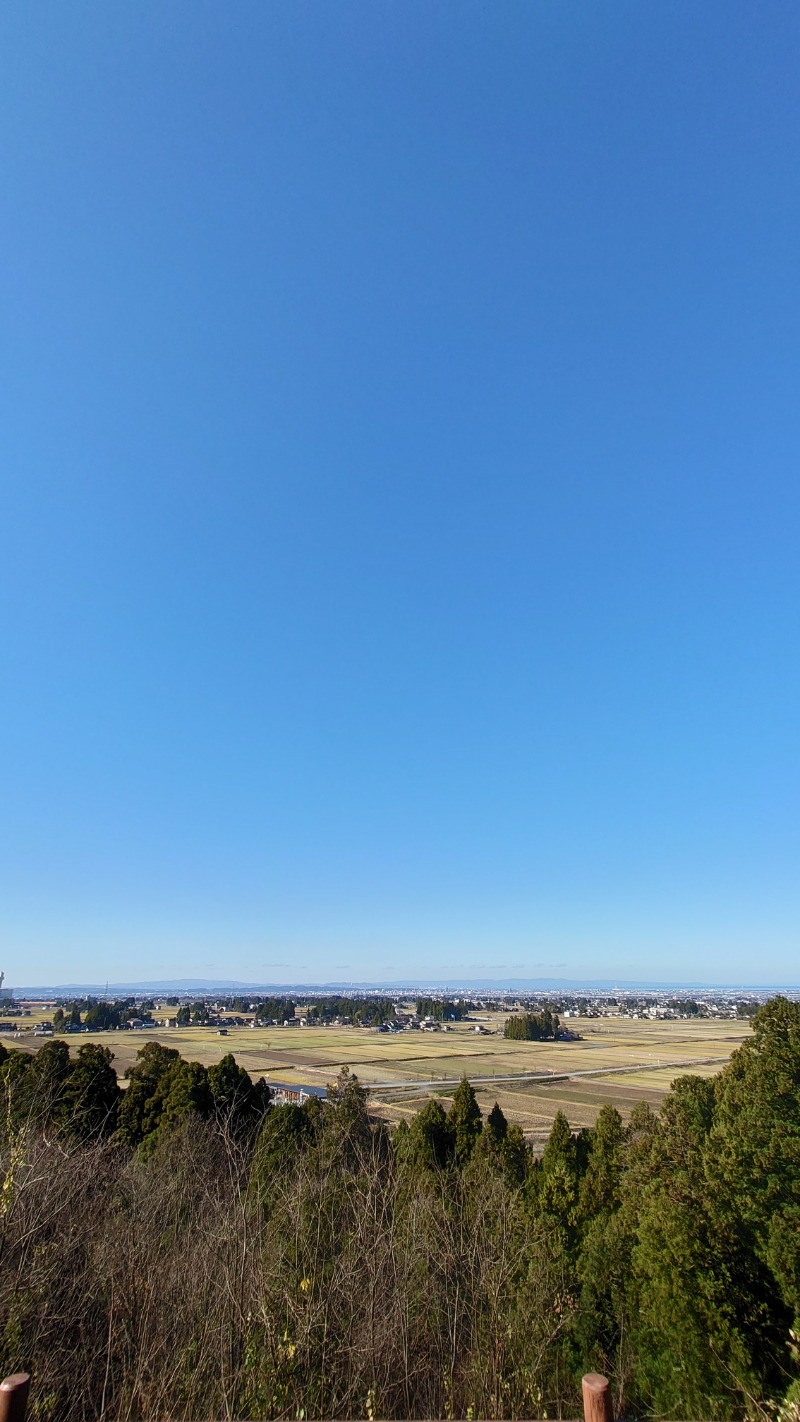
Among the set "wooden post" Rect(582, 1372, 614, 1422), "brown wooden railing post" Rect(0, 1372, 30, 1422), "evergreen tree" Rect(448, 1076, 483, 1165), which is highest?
"brown wooden railing post" Rect(0, 1372, 30, 1422)

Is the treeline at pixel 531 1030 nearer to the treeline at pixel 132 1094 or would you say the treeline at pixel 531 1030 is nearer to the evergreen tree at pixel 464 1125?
the treeline at pixel 132 1094

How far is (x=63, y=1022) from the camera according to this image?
93562 millimetres

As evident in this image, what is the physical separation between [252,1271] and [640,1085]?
2013 inches

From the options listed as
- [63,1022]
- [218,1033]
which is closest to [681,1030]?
[218,1033]

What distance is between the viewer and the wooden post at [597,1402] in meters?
3.53

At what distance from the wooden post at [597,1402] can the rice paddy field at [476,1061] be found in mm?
34393

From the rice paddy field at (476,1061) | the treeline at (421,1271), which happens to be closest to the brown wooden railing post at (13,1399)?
the treeline at (421,1271)

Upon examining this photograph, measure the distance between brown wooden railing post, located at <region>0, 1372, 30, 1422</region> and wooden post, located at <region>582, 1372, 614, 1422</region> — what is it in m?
2.67

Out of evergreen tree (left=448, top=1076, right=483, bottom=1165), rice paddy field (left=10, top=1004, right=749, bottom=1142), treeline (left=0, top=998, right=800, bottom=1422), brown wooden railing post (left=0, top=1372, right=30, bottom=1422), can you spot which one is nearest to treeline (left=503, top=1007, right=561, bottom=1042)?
rice paddy field (left=10, top=1004, right=749, bottom=1142)

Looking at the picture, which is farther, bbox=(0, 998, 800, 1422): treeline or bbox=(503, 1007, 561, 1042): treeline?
bbox=(503, 1007, 561, 1042): treeline

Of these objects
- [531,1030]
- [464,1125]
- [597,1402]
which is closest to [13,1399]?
[597,1402]

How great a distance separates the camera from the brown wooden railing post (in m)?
3.41

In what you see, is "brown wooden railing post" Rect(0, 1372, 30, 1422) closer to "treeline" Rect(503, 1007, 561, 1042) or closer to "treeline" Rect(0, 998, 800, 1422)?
"treeline" Rect(0, 998, 800, 1422)

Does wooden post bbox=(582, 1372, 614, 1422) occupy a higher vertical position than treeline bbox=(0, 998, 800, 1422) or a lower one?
higher
